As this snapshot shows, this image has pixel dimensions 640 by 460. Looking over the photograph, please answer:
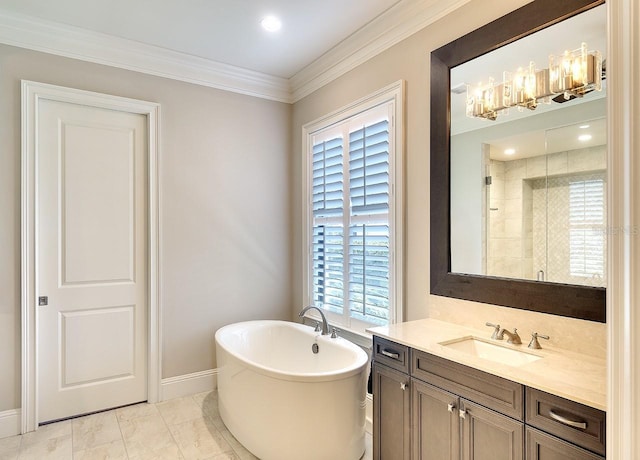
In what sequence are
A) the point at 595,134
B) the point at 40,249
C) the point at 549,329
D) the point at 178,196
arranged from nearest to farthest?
the point at 595,134 < the point at 549,329 < the point at 40,249 < the point at 178,196

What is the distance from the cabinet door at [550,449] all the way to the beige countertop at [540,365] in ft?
0.51

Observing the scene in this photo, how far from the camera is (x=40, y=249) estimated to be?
2.82 m

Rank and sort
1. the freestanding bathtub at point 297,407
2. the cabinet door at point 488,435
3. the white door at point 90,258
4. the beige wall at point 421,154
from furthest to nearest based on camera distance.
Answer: the white door at point 90,258 → the freestanding bathtub at point 297,407 → the beige wall at point 421,154 → the cabinet door at point 488,435

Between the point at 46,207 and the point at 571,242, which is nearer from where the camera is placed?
the point at 571,242

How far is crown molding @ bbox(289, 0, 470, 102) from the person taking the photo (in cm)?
236

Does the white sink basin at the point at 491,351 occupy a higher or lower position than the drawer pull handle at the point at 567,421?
higher

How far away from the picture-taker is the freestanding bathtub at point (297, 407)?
2174 millimetres

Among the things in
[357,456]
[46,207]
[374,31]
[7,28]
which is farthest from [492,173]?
[7,28]

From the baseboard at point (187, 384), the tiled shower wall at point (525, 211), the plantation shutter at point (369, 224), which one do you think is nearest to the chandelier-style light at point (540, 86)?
the tiled shower wall at point (525, 211)

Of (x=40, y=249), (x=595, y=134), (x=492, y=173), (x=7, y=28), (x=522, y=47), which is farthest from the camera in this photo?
(x=40, y=249)

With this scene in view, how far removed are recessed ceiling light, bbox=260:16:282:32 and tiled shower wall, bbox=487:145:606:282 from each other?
5.74 feet

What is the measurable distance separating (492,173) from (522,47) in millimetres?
626

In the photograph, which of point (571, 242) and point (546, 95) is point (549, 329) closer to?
point (571, 242)

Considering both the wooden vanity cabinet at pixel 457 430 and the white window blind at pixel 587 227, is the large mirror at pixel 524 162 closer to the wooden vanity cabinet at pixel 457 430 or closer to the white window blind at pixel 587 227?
the white window blind at pixel 587 227
